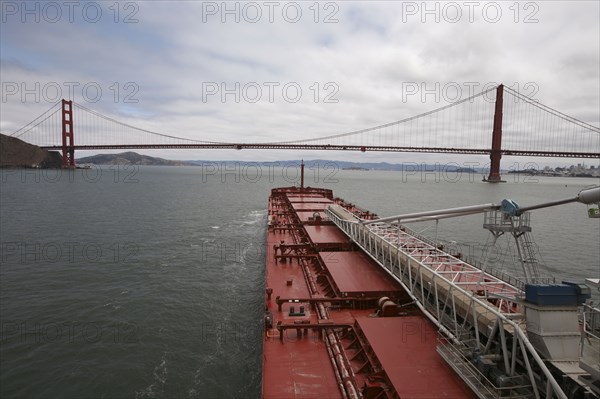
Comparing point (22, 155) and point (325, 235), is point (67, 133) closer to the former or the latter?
point (22, 155)

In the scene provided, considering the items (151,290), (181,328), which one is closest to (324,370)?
(181,328)

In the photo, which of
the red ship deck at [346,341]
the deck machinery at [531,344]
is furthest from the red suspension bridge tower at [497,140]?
the deck machinery at [531,344]

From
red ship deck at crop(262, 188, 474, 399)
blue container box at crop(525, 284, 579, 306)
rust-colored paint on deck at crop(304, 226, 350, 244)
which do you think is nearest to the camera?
blue container box at crop(525, 284, 579, 306)

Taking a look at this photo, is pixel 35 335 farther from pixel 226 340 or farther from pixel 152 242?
pixel 152 242

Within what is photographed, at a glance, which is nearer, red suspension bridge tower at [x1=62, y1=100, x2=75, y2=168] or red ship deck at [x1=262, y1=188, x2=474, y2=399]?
red ship deck at [x1=262, y1=188, x2=474, y2=399]

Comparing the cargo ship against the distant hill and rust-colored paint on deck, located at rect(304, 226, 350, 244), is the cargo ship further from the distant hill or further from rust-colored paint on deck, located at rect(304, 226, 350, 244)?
the distant hill

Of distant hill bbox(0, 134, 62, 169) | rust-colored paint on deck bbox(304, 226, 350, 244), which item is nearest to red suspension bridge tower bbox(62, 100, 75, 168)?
distant hill bbox(0, 134, 62, 169)

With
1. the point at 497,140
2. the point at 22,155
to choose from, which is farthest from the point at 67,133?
the point at 497,140

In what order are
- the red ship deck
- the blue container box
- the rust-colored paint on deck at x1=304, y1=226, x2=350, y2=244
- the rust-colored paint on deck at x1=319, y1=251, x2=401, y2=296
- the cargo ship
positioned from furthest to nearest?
the rust-colored paint on deck at x1=304, y1=226, x2=350, y2=244
the rust-colored paint on deck at x1=319, y1=251, x2=401, y2=296
the red ship deck
the blue container box
the cargo ship

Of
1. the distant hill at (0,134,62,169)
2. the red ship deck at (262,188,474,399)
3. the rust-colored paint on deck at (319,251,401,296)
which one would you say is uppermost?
the distant hill at (0,134,62,169)
